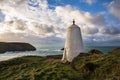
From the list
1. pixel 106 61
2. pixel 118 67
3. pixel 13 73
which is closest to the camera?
pixel 118 67

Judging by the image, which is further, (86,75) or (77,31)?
(77,31)

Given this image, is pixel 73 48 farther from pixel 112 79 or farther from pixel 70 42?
pixel 112 79

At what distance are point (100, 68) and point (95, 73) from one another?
4.55 feet

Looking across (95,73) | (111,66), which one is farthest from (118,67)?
(95,73)

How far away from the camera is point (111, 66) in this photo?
30.8 metres

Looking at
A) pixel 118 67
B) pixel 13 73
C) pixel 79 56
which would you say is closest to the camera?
pixel 118 67

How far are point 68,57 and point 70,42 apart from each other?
3426 millimetres

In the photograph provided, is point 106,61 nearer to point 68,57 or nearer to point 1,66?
point 68,57

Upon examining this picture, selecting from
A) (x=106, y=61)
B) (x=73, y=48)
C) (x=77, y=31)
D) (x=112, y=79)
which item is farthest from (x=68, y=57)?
(x=112, y=79)

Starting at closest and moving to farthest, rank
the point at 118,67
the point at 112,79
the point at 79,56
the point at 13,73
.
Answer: the point at 112,79
the point at 118,67
the point at 13,73
the point at 79,56

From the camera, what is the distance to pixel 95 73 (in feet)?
99.0

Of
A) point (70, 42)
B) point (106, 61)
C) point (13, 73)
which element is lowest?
point (13, 73)

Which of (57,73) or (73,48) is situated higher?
(73,48)

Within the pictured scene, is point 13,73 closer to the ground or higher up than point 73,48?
closer to the ground
